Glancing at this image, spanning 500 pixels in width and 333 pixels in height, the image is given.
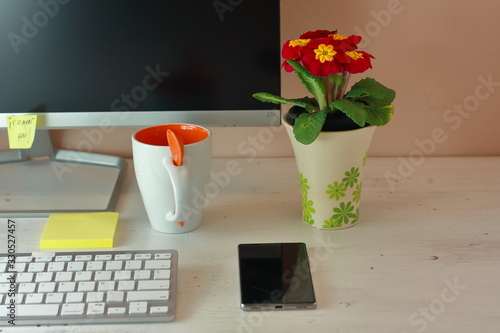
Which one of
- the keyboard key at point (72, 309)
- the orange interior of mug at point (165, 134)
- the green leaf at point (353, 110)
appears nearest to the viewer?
the keyboard key at point (72, 309)

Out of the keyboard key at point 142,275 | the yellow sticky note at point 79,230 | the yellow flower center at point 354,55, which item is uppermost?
the yellow flower center at point 354,55

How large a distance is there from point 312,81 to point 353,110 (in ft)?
0.22

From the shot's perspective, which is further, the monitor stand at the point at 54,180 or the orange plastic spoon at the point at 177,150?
the monitor stand at the point at 54,180

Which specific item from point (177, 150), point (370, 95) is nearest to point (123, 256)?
point (177, 150)

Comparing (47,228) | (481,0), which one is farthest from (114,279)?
(481,0)

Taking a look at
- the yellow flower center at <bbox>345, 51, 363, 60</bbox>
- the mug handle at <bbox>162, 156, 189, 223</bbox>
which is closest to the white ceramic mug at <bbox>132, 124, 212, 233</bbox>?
the mug handle at <bbox>162, 156, 189, 223</bbox>

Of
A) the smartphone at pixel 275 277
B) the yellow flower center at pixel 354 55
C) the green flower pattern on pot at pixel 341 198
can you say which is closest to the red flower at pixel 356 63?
the yellow flower center at pixel 354 55

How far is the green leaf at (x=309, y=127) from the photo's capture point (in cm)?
72

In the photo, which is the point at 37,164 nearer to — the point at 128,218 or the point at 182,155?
the point at 128,218

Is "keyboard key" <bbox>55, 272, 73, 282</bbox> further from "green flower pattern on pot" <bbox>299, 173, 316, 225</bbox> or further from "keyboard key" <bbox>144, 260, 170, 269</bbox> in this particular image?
"green flower pattern on pot" <bbox>299, 173, 316, 225</bbox>

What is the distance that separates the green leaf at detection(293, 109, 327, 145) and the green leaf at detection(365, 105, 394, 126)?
0.05 m

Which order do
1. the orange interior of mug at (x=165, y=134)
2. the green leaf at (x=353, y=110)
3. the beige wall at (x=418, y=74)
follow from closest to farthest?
1. the green leaf at (x=353, y=110)
2. the orange interior of mug at (x=165, y=134)
3. the beige wall at (x=418, y=74)

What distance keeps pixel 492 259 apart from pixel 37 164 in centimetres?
70

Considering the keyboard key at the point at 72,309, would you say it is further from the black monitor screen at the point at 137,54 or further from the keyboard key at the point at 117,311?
the black monitor screen at the point at 137,54
